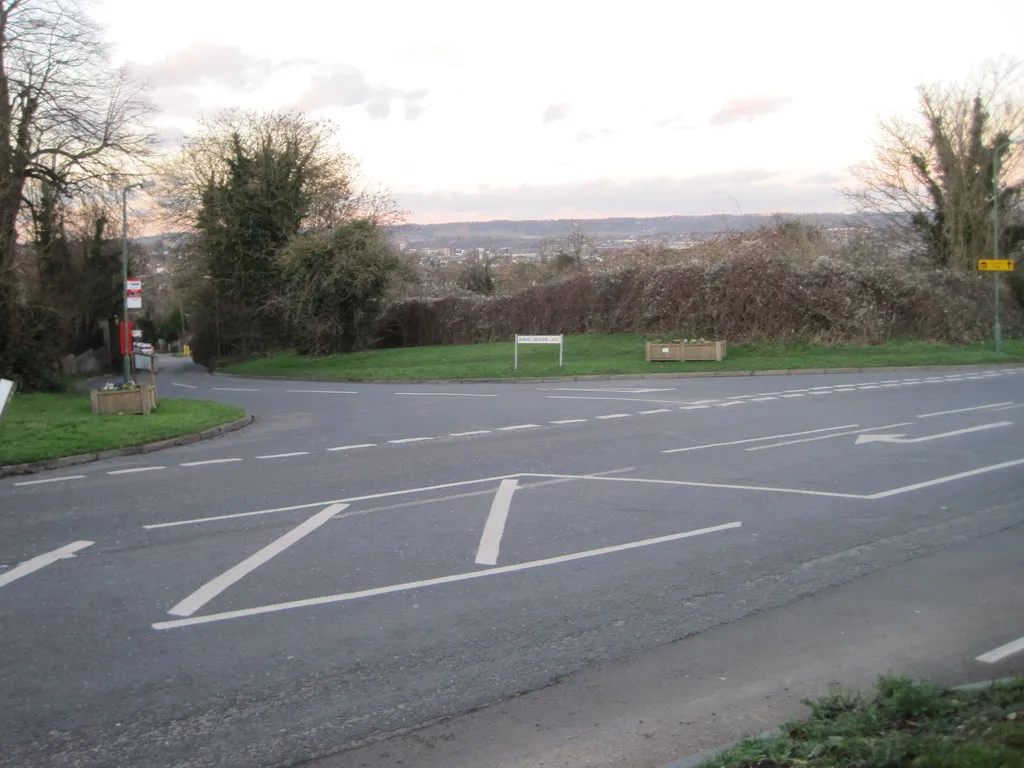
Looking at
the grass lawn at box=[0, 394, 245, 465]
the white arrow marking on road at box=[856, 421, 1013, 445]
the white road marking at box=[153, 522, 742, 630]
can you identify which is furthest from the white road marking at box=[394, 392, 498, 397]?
the white road marking at box=[153, 522, 742, 630]

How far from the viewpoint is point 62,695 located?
5156mm

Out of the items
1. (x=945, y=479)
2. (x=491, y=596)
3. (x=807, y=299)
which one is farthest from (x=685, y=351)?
(x=491, y=596)

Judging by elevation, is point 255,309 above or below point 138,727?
above

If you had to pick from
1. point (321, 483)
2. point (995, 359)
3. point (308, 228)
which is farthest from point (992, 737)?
point (308, 228)

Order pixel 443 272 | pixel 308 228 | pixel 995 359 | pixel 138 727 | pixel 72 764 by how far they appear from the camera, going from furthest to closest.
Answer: pixel 443 272 → pixel 308 228 → pixel 995 359 → pixel 138 727 → pixel 72 764

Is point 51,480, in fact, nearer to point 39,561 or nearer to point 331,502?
point 331,502

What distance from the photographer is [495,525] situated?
9039 millimetres

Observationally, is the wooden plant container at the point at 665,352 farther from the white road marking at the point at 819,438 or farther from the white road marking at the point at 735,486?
the white road marking at the point at 735,486

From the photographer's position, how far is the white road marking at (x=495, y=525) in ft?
25.9

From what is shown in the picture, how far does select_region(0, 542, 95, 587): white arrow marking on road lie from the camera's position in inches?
297

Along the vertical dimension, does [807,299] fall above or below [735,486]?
above

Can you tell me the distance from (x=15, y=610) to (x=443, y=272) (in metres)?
54.7

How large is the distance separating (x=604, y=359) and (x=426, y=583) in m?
26.7

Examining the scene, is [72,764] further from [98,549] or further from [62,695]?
[98,549]
